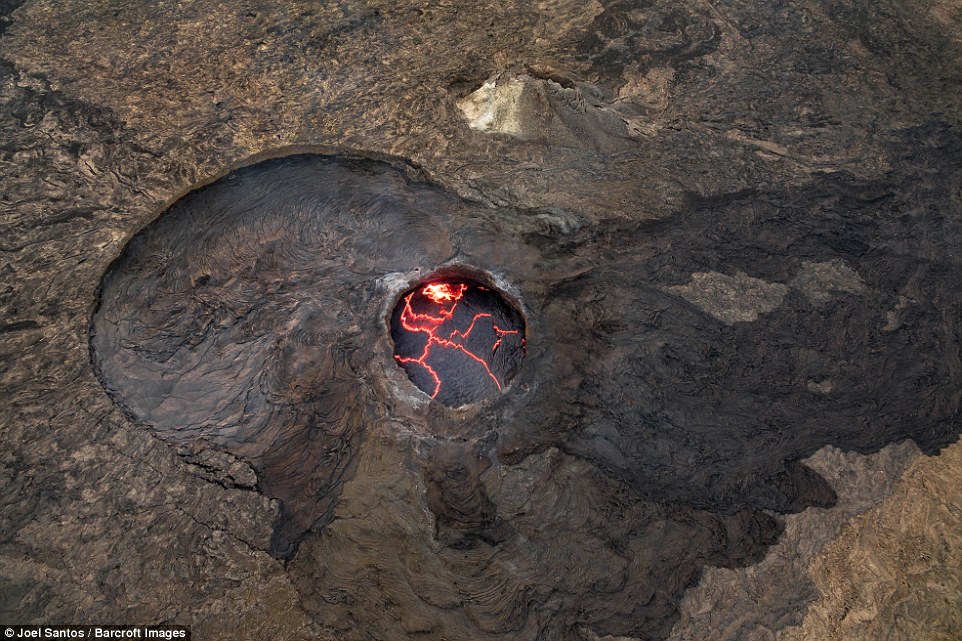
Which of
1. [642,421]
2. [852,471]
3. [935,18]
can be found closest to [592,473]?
[642,421]

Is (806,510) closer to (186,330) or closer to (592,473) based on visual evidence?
(592,473)

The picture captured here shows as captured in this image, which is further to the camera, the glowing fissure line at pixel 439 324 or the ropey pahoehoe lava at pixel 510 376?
the glowing fissure line at pixel 439 324

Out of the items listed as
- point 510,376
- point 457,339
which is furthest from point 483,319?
point 510,376

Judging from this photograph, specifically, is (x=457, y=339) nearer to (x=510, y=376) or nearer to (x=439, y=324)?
(x=439, y=324)

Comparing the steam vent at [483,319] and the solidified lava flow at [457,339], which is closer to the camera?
the steam vent at [483,319]

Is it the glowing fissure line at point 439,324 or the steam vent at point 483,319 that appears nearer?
the steam vent at point 483,319
